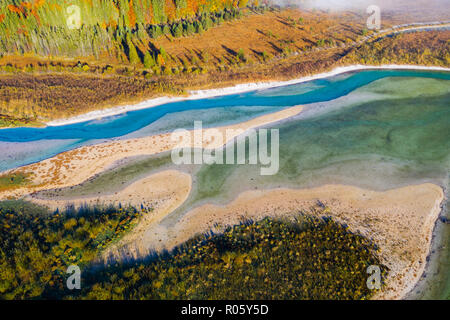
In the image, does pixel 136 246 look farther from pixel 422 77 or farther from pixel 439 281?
pixel 422 77

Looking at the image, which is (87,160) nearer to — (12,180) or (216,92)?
(12,180)

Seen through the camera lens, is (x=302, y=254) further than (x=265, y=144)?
No

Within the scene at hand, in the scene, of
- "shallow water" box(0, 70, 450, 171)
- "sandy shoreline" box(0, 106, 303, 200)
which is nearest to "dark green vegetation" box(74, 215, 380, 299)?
"sandy shoreline" box(0, 106, 303, 200)

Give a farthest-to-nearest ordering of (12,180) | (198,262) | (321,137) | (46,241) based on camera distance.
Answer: (321,137), (12,180), (46,241), (198,262)

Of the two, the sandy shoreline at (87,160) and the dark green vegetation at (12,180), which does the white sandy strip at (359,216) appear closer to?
the sandy shoreline at (87,160)

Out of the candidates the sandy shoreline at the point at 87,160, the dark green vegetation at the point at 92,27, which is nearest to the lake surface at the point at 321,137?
the sandy shoreline at the point at 87,160

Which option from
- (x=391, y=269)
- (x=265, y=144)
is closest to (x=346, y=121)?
(x=265, y=144)

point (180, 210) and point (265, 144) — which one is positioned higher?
point (265, 144)

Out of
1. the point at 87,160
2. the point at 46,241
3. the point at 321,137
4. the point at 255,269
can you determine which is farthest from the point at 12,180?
the point at 321,137
